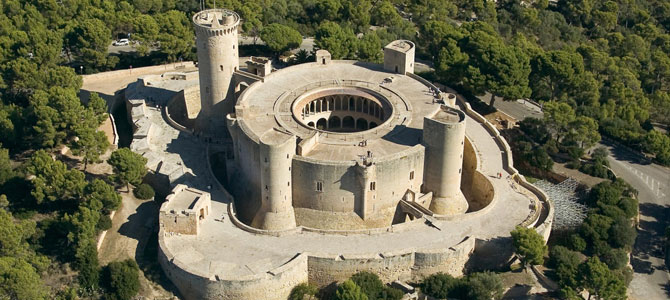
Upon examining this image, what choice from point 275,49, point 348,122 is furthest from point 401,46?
point 275,49

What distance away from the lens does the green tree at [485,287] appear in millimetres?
73500

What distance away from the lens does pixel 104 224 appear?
8281 cm

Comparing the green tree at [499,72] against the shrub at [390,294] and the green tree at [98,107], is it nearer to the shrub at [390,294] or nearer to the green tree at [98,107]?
the shrub at [390,294]

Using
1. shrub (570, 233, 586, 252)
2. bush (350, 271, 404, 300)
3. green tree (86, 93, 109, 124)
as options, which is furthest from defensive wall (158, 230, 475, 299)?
green tree (86, 93, 109, 124)

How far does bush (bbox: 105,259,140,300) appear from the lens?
246 ft

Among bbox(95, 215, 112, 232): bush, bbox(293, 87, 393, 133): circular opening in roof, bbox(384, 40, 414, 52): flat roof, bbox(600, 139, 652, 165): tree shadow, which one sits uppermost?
bbox(384, 40, 414, 52): flat roof

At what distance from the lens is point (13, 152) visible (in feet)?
326

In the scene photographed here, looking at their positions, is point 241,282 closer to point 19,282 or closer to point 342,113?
Result: point 19,282

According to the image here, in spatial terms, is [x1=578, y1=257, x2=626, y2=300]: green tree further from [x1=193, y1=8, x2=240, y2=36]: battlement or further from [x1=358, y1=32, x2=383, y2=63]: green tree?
[x1=358, y1=32, x2=383, y2=63]: green tree

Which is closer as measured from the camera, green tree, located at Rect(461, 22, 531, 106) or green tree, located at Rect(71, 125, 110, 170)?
green tree, located at Rect(71, 125, 110, 170)

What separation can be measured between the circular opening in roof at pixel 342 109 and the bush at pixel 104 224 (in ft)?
92.3

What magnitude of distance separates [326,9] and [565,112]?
56.2 metres

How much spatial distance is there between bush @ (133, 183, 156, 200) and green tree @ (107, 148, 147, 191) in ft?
2.63

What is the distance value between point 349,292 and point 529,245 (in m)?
20.5
